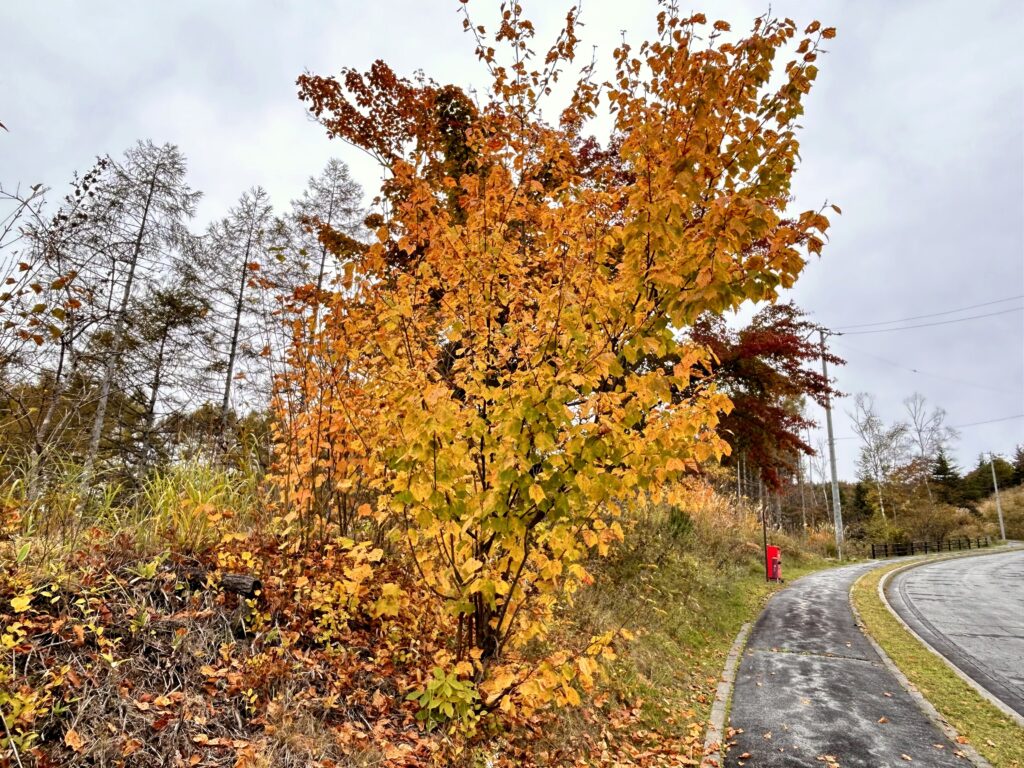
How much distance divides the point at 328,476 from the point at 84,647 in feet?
6.16

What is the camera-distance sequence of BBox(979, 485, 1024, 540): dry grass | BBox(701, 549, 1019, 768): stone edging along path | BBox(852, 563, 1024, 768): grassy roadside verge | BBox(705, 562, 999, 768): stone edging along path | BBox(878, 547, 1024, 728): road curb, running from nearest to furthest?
BBox(701, 549, 1019, 768): stone edging along path, BBox(705, 562, 999, 768): stone edging along path, BBox(852, 563, 1024, 768): grassy roadside verge, BBox(878, 547, 1024, 728): road curb, BBox(979, 485, 1024, 540): dry grass

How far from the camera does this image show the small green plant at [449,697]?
3330 mm

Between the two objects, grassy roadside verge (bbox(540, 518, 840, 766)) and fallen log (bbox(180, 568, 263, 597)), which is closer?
fallen log (bbox(180, 568, 263, 597))

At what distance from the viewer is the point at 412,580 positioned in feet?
14.7

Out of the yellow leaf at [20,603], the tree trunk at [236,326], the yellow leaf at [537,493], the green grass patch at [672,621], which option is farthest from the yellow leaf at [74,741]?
the tree trunk at [236,326]

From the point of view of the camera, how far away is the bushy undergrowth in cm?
291

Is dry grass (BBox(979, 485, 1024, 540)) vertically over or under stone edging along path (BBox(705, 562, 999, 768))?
over

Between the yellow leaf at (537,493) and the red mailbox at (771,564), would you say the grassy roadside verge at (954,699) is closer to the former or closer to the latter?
the red mailbox at (771,564)

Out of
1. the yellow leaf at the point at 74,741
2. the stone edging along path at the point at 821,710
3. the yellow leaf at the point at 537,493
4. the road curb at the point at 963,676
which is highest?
the yellow leaf at the point at 537,493

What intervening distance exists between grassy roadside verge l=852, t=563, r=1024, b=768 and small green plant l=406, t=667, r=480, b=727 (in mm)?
4426

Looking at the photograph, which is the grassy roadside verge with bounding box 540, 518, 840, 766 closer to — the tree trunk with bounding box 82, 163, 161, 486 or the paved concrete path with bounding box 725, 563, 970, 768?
the paved concrete path with bounding box 725, 563, 970, 768

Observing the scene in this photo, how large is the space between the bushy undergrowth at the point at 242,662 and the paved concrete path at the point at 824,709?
0.58 meters

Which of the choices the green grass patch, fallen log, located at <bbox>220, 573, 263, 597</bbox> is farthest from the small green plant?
the green grass patch

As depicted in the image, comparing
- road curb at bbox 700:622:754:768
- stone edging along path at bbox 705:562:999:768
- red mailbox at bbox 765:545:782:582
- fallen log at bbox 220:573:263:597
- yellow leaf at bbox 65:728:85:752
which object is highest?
fallen log at bbox 220:573:263:597
